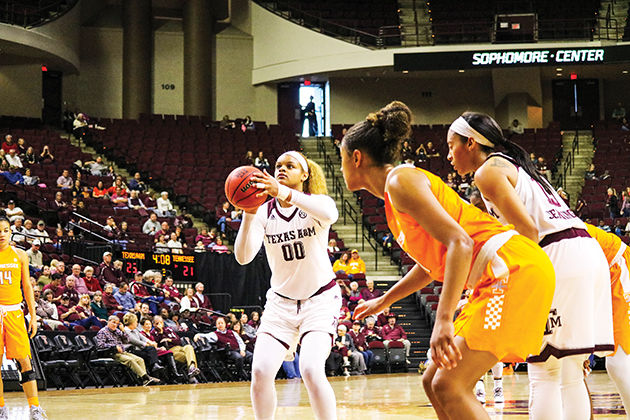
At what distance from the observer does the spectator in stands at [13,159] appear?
20203 millimetres

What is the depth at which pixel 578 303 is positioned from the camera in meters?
4.16

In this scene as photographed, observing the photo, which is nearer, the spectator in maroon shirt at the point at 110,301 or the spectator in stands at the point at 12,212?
the spectator in maroon shirt at the point at 110,301

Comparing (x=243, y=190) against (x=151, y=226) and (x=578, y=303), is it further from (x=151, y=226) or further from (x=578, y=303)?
(x=151, y=226)

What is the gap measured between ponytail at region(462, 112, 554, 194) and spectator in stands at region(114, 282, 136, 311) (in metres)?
11.4

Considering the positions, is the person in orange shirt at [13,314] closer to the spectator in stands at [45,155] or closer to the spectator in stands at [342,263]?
the spectator in stands at [342,263]

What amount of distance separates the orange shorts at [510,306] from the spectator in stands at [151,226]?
16.5 meters

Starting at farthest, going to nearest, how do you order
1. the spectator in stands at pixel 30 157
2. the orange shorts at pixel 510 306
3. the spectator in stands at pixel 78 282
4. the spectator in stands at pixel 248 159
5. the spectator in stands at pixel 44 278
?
1. the spectator in stands at pixel 248 159
2. the spectator in stands at pixel 30 157
3. the spectator in stands at pixel 78 282
4. the spectator in stands at pixel 44 278
5. the orange shorts at pixel 510 306

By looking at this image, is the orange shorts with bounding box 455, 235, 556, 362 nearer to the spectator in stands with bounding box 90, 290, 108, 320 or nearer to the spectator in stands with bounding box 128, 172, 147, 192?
the spectator in stands with bounding box 90, 290, 108, 320

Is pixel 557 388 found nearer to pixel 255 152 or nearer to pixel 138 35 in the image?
pixel 255 152

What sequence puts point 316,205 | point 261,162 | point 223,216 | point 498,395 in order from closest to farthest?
point 316,205, point 498,395, point 223,216, point 261,162

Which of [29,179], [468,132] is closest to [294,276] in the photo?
[468,132]

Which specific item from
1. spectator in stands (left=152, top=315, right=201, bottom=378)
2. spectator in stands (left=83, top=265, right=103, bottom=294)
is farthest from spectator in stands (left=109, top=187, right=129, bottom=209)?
spectator in stands (left=152, top=315, right=201, bottom=378)

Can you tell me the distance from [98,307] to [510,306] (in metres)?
11.7

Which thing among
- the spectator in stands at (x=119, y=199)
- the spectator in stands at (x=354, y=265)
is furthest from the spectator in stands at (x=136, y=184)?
the spectator in stands at (x=354, y=265)
